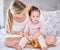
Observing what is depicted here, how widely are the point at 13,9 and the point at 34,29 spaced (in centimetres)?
28

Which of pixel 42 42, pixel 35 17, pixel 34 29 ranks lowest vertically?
pixel 42 42

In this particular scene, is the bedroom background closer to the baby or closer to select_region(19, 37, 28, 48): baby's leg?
the baby

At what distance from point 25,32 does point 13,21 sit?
0.16 metres

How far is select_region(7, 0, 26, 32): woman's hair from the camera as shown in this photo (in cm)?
118

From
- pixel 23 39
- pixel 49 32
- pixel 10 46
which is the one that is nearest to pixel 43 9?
pixel 49 32

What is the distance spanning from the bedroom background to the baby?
0.16ft

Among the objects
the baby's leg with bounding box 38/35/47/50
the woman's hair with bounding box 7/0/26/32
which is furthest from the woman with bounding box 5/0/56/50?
the baby's leg with bounding box 38/35/47/50

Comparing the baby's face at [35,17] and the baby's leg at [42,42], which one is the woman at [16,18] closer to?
the baby's face at [35,17]

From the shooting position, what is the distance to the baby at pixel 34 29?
1095 millimetres

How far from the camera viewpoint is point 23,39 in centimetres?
110

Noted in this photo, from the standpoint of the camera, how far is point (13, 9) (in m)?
1.19

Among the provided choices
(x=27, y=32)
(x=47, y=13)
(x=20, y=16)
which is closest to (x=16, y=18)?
(x=20, y=16)

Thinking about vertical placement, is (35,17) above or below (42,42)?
above

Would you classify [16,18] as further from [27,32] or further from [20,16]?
[27,32]
